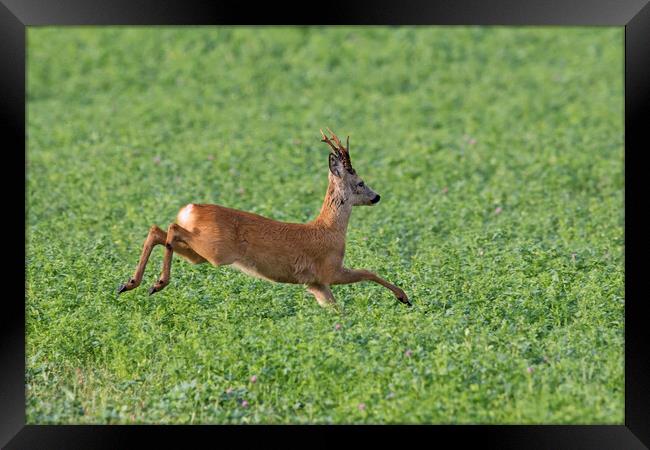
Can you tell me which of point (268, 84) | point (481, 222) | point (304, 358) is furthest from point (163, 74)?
point (304, 358)

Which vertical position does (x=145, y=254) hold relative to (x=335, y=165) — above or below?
below

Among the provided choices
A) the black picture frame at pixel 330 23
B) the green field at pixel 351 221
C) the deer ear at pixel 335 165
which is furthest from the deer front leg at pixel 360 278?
the black picture frame at pixel 330 23

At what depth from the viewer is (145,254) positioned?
8.98 meters

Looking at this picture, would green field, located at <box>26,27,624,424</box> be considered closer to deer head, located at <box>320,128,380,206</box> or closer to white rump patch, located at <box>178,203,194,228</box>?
white rump patch, located at <box>178,203,194,228</box>

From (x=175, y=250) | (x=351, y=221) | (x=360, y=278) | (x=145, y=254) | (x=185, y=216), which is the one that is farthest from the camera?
(x=351, y=221)

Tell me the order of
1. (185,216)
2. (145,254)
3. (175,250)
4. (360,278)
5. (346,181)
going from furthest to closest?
(346,181)
(360,278)
(175,250)
(185,216)
(145,254)

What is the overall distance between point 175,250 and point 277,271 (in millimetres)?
745

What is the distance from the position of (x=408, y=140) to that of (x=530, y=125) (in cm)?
167

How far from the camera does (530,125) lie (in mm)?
15938

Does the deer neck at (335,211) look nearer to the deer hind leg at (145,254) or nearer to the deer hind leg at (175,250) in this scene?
the deer hind leg at (175,250)

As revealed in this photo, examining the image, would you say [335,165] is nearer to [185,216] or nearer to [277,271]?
[277,271]

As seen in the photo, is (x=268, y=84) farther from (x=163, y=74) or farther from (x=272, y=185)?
(x=272, y=185)

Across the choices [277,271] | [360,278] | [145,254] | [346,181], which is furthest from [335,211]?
[145,254]

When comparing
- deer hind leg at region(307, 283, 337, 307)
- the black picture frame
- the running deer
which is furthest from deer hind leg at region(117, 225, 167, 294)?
the black picture frame
